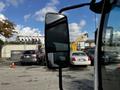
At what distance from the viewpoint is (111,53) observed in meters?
2.83

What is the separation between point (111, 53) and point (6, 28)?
53759mm

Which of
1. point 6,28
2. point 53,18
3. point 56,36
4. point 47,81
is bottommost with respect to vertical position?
point 47,81

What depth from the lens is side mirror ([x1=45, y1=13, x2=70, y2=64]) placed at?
113 inches

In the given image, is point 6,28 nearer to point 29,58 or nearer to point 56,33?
point 29,58

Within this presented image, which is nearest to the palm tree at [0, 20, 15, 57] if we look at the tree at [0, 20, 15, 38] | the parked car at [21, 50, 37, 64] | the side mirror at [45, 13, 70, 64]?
the tree at [0, 20, 15, 38]

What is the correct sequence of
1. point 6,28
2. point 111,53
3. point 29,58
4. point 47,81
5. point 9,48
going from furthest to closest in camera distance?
point 9,48 < point 6,28 < point 29,58 < point 47,81 < point 111,53

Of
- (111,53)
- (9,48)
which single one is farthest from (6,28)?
(111,53)

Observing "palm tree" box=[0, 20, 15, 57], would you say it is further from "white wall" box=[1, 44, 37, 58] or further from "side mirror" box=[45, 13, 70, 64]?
"side mirror" box=[45, 13, 70, 64]

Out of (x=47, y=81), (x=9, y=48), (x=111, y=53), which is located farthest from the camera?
(x=9, y=48)

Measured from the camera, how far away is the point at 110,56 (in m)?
2.85

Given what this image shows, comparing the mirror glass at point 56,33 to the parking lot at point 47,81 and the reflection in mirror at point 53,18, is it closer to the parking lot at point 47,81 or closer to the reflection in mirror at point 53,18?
the reflection in mirror at point 53,18

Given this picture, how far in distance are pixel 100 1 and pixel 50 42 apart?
1.71ft

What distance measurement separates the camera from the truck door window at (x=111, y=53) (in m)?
2.64

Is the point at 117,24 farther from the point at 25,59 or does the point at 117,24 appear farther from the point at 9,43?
the point at 9,43
